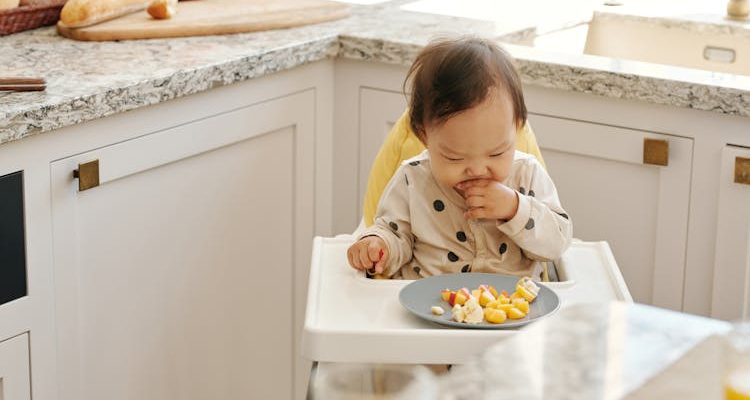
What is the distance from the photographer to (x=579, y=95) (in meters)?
2.38

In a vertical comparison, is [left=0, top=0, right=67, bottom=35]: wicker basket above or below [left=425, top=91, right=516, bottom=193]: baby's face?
above

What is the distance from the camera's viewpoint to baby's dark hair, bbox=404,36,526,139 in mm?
1875

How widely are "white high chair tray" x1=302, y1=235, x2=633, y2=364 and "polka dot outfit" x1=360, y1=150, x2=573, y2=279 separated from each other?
0.24ft

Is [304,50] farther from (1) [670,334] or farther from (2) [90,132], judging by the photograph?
(1) [670,334]

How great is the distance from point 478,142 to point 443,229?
20 centimetres

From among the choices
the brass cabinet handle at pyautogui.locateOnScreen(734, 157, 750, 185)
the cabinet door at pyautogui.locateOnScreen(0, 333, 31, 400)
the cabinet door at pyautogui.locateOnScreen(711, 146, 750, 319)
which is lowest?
the cabinet door at pyautogui.locateOnScreen(0, 333, 31, 400)

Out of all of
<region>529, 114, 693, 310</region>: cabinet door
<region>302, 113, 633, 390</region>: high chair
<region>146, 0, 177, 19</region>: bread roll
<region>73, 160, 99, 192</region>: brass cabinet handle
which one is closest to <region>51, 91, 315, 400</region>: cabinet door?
<region>73, 160, 99, 192</region>: brass cabinet handle

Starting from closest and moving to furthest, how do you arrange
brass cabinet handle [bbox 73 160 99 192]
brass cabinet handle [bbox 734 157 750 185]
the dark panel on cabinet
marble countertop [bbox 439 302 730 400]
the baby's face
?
marble countertop [bbox 439 302 730 400] → the baby's face → the dark panel on cabinet → brass cabinet handle [bbox 73 160 99 192] → brass cabinet handle [bbox 734 157 750 185]

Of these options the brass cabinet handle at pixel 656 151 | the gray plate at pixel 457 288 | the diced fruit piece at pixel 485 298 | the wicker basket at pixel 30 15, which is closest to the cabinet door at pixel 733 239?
the brass cabinet handle at pixel 656 151

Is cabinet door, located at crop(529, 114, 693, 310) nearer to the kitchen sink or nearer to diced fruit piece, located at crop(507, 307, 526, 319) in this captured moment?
the kitchen sink

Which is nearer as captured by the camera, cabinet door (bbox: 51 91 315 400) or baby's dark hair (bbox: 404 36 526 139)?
baby's dark hair (bbox: 404 36 526 139)

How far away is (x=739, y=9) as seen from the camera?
2787 millimetres

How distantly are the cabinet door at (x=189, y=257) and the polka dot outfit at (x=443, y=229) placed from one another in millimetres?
468

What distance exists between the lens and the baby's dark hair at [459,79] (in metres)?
1.88
